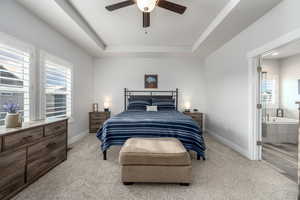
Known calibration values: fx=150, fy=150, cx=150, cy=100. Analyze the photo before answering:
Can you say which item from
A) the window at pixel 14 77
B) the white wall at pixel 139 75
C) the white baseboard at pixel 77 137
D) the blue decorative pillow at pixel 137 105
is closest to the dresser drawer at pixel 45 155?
the window at pixel 14 77

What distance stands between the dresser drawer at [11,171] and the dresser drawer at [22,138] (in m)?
0.09

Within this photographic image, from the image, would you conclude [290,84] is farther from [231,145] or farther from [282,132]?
[231,145]

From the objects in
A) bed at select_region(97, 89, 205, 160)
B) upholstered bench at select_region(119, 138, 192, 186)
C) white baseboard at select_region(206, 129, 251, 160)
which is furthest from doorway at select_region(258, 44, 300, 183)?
upholstered bench at select_region(119, 138, 192, 186)

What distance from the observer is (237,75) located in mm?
3436

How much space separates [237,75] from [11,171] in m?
4.21

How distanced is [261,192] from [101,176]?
217 cm

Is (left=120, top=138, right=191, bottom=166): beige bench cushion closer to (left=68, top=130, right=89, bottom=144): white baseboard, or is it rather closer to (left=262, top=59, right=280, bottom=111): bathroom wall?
(left=68, top=130, right=89, bottom=144): white baseboard

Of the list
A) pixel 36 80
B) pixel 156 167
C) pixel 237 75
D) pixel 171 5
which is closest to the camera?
pixel 156 167

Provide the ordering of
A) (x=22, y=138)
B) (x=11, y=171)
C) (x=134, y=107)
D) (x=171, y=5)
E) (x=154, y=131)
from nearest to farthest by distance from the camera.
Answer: (x=11, y=171) → (x=22, y=138) → (x=171, y=5) → (x=154, y=131) → (x=134, y=107)

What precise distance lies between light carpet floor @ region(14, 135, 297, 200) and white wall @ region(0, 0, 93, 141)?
1798 millimetres

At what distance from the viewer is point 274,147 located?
11.8ft

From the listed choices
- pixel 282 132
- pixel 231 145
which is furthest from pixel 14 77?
pixel 282 132

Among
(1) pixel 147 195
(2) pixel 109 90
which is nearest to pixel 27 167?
(1) pixel 147 195

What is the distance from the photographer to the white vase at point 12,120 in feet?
6.20
